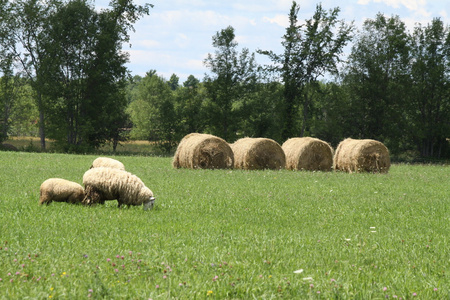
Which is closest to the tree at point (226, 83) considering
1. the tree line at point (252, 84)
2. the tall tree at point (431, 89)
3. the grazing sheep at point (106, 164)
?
the tree line at point (252, 84)

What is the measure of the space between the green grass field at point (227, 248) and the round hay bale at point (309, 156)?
1167 centimetres

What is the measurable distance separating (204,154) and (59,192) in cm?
1268

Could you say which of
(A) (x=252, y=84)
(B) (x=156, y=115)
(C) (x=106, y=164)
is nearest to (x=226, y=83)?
(A) (x=252, y=84)

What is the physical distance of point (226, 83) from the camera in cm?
5381

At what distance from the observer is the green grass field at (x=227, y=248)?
18.0 feet

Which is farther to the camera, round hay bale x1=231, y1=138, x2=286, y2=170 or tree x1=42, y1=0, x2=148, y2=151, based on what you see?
tree x1=42, y1=0, x2=148, y2=151

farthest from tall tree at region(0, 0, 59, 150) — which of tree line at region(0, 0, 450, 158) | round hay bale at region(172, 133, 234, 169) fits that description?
round hay bale at region(172, 133, 234, 169)

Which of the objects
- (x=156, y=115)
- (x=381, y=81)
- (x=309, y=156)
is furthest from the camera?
(x=156, y=115)

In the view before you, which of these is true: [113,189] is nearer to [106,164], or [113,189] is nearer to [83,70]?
[106,164]

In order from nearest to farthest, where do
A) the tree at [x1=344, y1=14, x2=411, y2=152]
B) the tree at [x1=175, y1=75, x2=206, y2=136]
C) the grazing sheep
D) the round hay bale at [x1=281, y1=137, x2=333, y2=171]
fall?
the grazing sheep → the round hay bale at [x1=281, y1=137, x2=333, y2=171] → the tree at [x1=344, y1=14, x2=411, y2=152] → the tree at [x1=175, y1=75, x2=206, y2=136]

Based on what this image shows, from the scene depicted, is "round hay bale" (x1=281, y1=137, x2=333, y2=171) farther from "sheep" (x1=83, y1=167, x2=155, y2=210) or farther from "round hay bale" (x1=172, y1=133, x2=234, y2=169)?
"sheep" (x1=83, y1=167, x2=155, y2=210)

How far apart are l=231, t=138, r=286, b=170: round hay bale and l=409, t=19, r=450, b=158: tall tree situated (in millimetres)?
31798

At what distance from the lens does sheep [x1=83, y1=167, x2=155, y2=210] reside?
422 inches

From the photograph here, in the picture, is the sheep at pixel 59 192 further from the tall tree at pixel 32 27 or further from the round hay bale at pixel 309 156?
the tall tree at pixel 32 27
